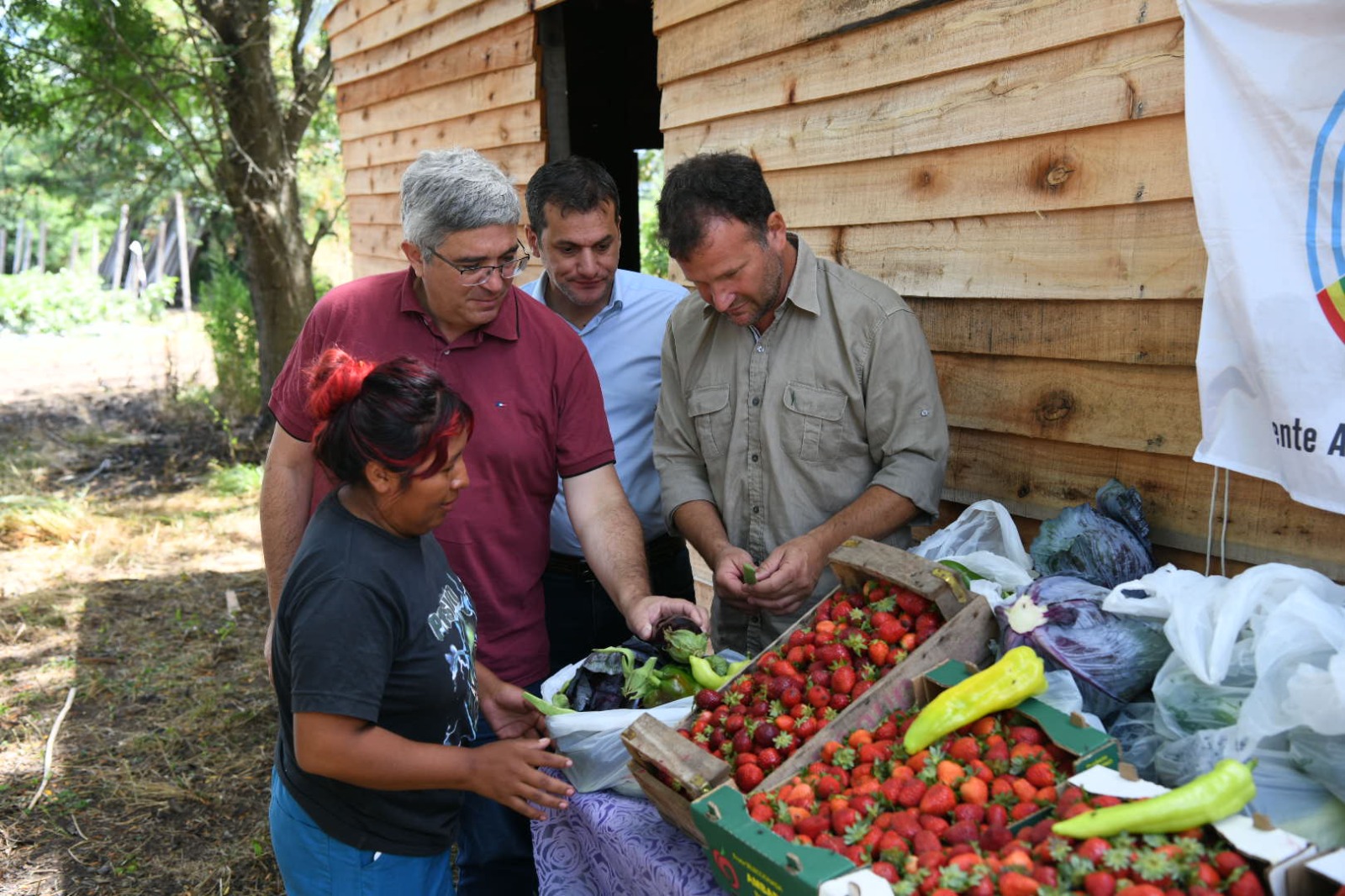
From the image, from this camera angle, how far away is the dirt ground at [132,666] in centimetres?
424

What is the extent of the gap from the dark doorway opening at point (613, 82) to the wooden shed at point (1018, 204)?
252 cm

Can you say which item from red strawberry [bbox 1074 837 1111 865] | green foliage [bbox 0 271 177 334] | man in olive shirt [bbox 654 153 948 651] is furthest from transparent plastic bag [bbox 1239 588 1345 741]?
green foliage [bbox 0 271 177 334]

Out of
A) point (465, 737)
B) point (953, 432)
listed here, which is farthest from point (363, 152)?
point (465, 737)

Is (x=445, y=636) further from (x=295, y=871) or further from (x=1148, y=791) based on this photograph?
(x=1148, y=791)

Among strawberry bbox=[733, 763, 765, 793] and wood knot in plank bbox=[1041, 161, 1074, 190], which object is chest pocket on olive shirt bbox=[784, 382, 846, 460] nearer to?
wood knot in plank bbox=[1041, 161, 1074, 190]

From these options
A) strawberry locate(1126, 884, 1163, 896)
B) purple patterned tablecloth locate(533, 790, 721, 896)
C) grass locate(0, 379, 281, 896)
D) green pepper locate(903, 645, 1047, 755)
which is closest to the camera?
strawberry locate(1126, 884, 1163, 896)

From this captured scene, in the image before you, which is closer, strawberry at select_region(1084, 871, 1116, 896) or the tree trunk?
strawberry at select_region(1084, 871, 1116, 896)

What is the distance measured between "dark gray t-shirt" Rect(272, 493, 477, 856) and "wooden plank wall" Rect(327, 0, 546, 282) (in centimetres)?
420

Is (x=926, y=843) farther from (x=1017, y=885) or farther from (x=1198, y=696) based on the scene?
(x=1198, y=696)

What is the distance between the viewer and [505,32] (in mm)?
5871

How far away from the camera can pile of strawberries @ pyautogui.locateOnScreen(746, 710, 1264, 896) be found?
54.6 inches

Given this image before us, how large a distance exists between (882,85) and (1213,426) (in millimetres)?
1698

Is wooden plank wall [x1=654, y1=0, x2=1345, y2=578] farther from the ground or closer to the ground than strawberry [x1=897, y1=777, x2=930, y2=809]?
farther from the ground

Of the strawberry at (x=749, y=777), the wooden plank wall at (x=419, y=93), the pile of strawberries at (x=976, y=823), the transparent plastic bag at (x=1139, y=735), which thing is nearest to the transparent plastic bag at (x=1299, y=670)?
the transparent plastic bag at (x=1139, y=735)
